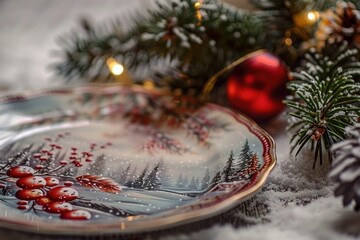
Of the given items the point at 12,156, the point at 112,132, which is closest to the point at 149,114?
the point at 112,132

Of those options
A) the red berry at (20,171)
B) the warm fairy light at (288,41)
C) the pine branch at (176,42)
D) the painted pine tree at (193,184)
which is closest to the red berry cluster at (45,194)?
the red berry at (20,171)

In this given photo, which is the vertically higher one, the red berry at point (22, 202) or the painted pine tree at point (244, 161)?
the painted pine tree at point (244, 161)

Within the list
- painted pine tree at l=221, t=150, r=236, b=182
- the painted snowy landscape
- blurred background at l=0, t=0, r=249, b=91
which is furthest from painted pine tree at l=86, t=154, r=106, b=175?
blurred background at l=0, t=0, r=249, b=91

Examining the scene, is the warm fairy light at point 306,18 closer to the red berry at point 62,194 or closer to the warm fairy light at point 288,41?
the warm fairy light at point 288,41

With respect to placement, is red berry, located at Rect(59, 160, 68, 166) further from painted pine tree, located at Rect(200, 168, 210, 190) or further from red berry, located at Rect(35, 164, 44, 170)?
painted pine tree, located at Rect(200, 168, 210, 190)

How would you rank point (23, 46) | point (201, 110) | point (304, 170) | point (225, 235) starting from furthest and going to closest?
point (23, 46)
point (201, 110)
point (304, 170)
point (225, 235)

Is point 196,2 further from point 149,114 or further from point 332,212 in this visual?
point 332,212
